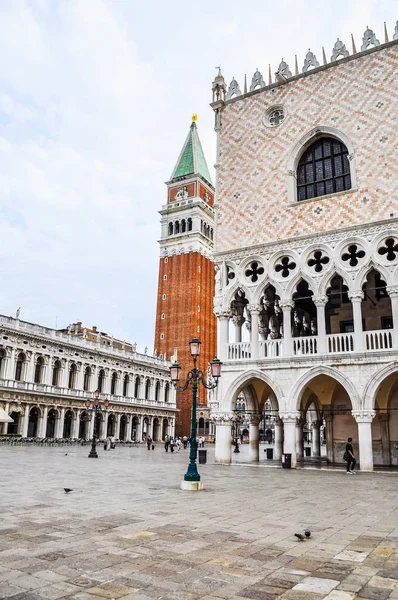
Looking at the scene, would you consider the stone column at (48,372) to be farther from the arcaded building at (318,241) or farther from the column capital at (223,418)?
the column capital at (223,418)

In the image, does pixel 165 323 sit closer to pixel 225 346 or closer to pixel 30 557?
pixel 225 346

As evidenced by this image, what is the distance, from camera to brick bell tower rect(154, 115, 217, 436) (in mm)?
67188

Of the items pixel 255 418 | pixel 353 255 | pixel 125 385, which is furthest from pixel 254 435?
pixel 125 385

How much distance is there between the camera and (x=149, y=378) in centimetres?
6062

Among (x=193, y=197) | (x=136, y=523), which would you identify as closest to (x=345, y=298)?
(x=136, y=523)

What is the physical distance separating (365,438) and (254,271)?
8811 millimetres

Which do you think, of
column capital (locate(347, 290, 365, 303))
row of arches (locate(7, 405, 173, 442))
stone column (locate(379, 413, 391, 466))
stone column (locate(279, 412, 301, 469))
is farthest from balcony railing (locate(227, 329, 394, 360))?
row of arches (locate(7, 405, 173, 442))

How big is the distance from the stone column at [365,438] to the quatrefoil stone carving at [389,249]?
622 cm

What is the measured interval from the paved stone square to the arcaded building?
8673mm

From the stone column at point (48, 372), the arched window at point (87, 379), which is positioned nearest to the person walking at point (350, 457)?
the stone column at point (48, 372)

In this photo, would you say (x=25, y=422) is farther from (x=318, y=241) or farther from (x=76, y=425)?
(x=318, y=241)

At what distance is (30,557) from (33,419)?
4250 cm

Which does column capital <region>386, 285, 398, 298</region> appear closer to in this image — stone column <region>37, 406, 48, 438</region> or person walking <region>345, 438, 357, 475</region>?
person walking <region>345, 438, 357, 475</region>

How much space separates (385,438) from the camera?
2191 cm
